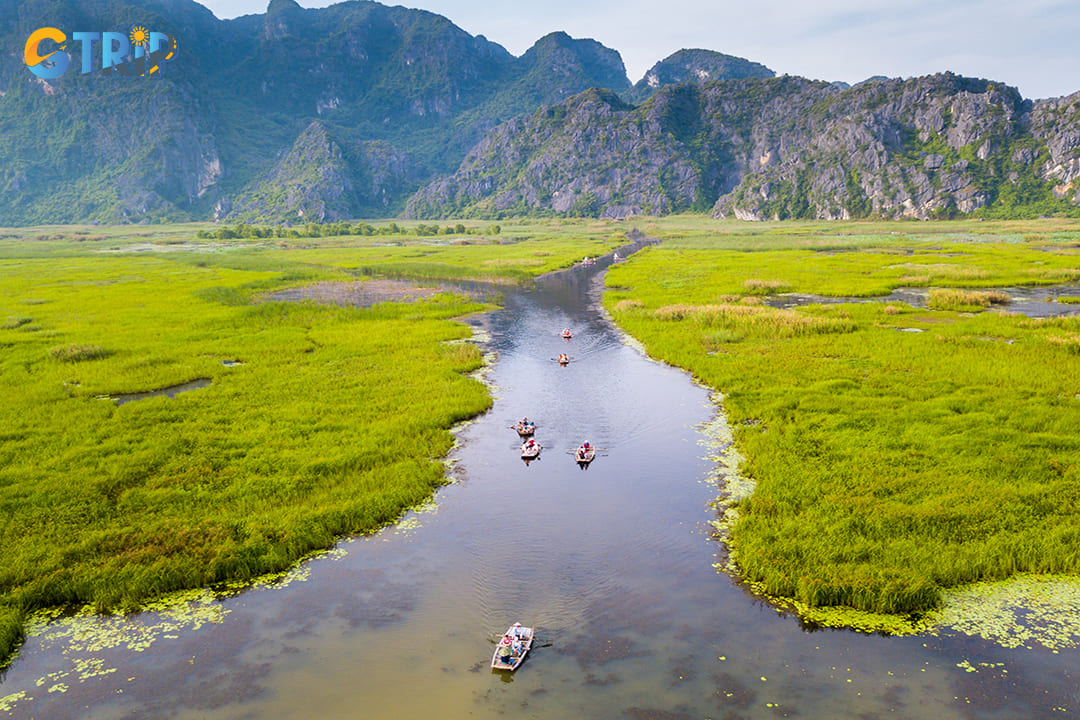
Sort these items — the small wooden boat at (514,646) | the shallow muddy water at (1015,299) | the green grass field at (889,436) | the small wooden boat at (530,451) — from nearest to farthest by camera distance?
the small wooden boat at (514,646) → the green grass field at (889,436) → the small wooden boat at (530,451) → the shallow muddy water at (1015,299)

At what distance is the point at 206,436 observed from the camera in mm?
25750

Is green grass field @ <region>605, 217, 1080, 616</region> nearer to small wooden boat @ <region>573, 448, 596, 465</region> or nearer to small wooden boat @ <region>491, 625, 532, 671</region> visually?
small wooden boat @ <region>573, 448, 596, 465</region>

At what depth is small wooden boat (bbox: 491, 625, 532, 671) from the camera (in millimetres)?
13370

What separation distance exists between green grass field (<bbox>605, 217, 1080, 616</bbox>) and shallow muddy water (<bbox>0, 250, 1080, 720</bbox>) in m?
2.00

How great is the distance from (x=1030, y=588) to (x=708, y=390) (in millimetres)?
18820

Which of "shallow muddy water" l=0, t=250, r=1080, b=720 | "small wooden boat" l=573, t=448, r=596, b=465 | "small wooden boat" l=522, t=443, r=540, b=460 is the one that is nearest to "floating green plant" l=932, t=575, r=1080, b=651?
"shallow muddy water" l=0, t=250, r=1080, b=720

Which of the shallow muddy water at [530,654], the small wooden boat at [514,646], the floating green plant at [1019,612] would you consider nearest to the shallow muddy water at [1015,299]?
the floating green plant at [1019,612]

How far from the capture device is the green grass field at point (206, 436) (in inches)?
675

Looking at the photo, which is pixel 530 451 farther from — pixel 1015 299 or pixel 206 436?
pixel 1015 299

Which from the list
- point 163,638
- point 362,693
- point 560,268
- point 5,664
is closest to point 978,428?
point 362,693

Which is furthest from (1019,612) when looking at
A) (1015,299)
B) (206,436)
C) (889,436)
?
(1015,299)

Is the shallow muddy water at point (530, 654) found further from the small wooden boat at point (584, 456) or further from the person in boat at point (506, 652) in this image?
the small wooden boat at point (584, 456)

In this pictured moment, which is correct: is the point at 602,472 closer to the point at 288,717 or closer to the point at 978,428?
the point at 288,717

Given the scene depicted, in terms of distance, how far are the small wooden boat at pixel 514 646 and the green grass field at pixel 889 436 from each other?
21.9ft
